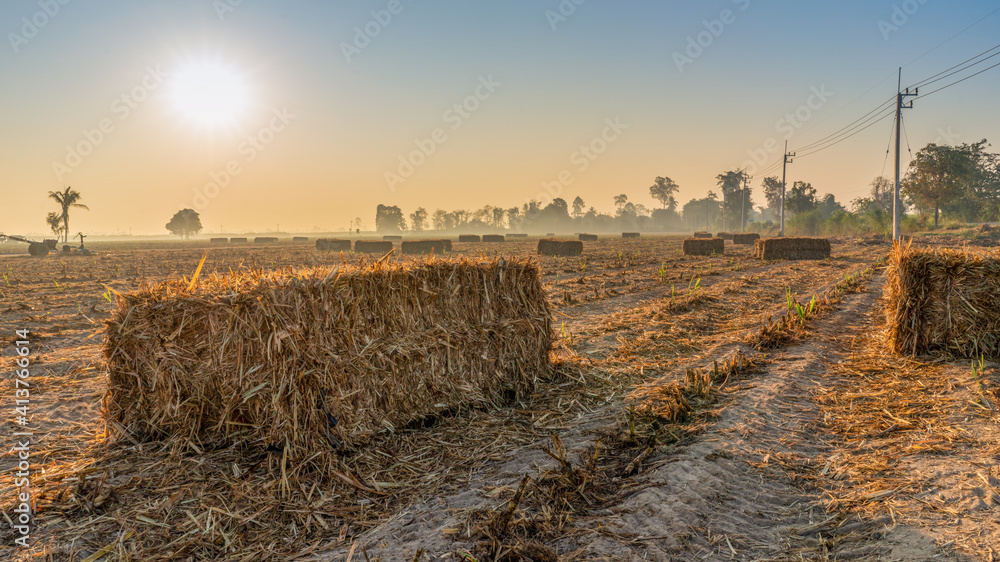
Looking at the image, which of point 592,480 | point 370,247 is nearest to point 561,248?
point 370,247

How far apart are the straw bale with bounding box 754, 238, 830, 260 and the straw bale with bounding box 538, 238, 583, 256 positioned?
11.7 m

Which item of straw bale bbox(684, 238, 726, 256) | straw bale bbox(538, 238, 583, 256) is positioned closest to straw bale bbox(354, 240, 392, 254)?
straw bale bbox(538, 238, 583, 256)

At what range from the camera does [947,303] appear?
733 cm

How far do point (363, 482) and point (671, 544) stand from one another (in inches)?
97.6

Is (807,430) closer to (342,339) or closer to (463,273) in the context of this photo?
(463,273)

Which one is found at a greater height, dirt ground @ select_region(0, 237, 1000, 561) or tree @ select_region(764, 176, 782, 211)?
tree @ select_region(764, 176, 782, 211)

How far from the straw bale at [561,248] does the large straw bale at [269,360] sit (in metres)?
30.5

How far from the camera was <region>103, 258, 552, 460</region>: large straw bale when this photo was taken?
14.5 feet

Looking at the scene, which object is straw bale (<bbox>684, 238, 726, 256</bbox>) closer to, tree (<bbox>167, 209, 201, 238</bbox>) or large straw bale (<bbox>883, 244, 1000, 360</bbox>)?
large straw bale (<bbox>883, 244, 1000, 360</bbox>)

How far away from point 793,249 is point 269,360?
107 feet

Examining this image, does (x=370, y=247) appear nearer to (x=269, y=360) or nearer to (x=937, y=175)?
(x=269, y=360)

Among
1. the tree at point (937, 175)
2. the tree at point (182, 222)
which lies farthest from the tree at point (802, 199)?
the tree at point (182, 222)

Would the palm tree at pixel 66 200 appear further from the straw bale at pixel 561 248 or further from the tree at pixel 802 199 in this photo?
the tree at pixel 802 199

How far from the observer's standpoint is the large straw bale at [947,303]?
709 centimetres
